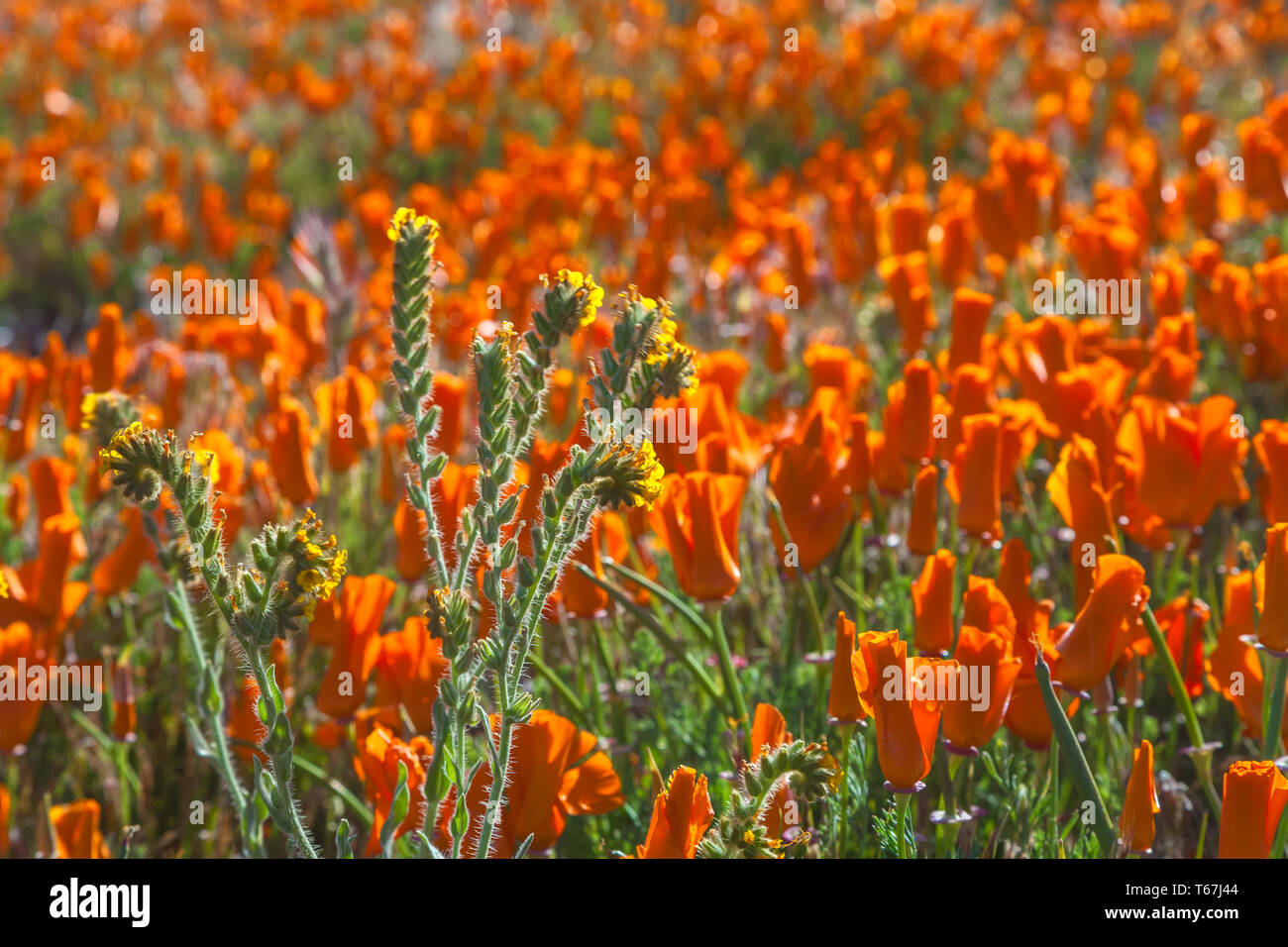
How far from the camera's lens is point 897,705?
1.33 meters

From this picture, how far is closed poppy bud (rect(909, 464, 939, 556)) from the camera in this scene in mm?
1840

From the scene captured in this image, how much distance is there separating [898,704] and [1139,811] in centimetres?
32

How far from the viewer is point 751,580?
2418 millimetres

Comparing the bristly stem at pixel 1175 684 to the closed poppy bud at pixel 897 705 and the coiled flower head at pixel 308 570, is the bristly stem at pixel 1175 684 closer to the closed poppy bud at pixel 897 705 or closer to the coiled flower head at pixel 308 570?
the closed poppy bud at pixel 897 705

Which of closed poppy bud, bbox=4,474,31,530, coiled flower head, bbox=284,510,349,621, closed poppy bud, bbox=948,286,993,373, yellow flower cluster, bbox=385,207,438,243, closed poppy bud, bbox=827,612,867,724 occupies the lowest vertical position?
closed poppy bud, bbox=827,612,867,724

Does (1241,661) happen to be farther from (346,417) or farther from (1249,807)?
(346,417)

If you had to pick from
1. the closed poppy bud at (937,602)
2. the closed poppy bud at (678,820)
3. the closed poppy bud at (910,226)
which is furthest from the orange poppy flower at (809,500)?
the closed poppy bud at (910,226)

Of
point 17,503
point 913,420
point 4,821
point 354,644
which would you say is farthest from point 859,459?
point 17,503

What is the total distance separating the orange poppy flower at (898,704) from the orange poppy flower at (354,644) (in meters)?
0.69

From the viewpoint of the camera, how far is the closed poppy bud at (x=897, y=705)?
1.31 m

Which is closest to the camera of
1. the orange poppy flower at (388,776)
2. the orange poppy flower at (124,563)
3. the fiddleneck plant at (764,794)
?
the fiddleneck plant at (764,794)

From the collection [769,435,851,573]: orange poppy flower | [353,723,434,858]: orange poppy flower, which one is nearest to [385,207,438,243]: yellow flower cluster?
[353,723,434,858]: orange poppy flower

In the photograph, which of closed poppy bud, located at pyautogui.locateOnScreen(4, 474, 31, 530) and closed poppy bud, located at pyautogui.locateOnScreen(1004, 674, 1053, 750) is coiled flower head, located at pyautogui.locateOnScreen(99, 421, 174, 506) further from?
closed poppy bud, located at pyautogui.locateOnScreen(4, 474, 31, 530)

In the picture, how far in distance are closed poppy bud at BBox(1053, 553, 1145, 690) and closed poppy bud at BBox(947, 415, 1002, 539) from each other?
31cm
